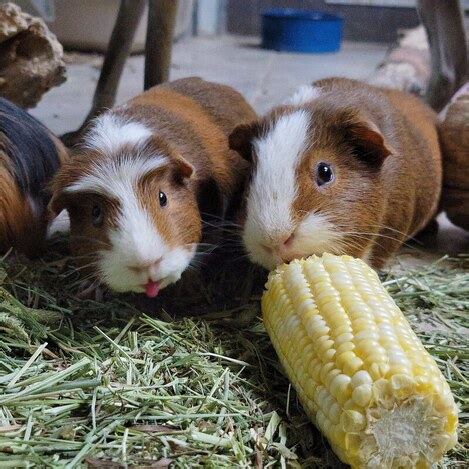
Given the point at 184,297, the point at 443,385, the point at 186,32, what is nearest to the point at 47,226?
the point at 184,297

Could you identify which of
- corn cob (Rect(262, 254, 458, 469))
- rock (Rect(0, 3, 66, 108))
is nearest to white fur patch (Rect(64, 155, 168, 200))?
corn cob (Rect(262, 254, 458, 469))

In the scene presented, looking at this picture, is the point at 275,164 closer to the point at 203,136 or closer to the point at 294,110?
the point at 294,110

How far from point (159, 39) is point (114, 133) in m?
1.25

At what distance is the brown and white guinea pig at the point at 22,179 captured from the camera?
2266mm

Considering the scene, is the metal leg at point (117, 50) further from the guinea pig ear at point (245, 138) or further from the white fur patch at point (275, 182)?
the white fur patch at point (275, 182)

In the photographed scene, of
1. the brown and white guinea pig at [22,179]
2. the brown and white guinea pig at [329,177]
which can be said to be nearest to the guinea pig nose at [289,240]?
the brown and white guinea pig at [329,177]

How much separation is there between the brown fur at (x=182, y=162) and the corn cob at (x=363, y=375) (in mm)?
431

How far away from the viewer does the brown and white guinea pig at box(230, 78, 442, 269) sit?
186cm

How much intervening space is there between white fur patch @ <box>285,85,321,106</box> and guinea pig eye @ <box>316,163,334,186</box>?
32cm

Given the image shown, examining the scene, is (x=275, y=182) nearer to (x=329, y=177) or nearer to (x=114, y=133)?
(x=329, y=177)

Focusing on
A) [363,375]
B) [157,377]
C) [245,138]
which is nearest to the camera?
[363,375]

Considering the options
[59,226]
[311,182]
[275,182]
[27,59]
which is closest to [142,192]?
[275,182]

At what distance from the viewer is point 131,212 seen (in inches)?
70.9

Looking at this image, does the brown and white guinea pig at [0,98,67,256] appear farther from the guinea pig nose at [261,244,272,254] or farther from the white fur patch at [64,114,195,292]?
the guinea pig nose at [261,244,272,254]
